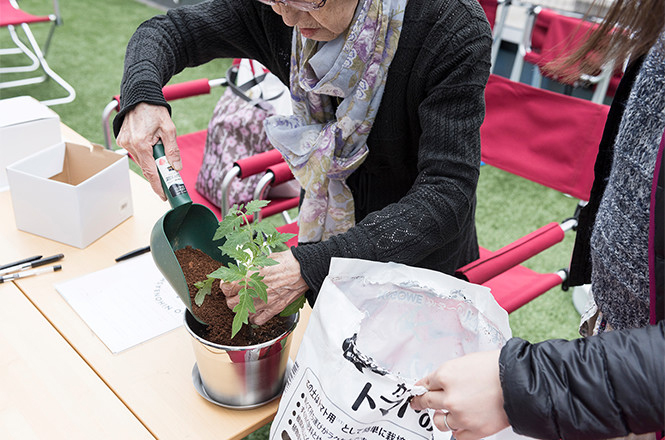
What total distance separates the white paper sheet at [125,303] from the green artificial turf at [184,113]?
786 mm

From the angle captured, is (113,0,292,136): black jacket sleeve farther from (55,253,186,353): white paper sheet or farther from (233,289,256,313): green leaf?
(233,289,256,313): green leaf

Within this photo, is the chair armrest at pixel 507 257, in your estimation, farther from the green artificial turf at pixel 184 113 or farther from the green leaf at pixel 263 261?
the green artificial turf at pixel 184 113

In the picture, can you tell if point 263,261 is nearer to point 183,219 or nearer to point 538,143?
point 183,219

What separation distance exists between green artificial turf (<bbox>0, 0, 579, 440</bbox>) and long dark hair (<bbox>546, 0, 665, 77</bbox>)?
1.50 meters

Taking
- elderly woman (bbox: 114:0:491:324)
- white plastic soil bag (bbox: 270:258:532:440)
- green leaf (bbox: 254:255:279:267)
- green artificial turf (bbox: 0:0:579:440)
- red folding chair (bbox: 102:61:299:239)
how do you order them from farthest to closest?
green artificial turf (bbox: 0:0:579:440) → red folding chair (bbox: 102:61:299:239) → elderly woman (bbox: 114:0:491:324) → green leaf (bbox: 254:255:279:267) → white plastic soil bag (bbox: 270:258:532:440)

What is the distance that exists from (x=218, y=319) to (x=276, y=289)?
108 millimetres

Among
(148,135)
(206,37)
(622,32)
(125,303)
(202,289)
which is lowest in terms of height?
(125,303)

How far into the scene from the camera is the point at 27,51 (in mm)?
4312

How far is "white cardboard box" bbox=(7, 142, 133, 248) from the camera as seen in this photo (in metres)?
1.41

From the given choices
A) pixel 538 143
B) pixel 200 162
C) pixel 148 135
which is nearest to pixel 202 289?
pixel 148 135

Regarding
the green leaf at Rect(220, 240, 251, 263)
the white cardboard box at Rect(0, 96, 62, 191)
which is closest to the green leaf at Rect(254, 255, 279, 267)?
the green leaf at Rect(220, 240, 251, 263)

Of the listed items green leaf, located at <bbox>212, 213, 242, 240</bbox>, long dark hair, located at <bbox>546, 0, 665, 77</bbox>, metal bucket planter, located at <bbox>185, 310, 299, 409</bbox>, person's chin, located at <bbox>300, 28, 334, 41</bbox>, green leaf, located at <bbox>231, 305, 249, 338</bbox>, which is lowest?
metal bucket planter, located at <bbox>185, 310, 299, 409</bbox>

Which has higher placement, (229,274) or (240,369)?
(229,274)

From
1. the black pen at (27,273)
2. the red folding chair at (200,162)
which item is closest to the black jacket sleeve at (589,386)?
the black pen at (27,273)
